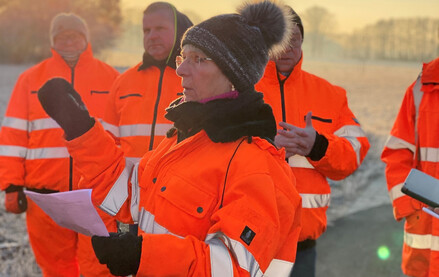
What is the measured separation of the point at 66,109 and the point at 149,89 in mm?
1649

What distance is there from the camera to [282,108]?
2996 millimetres

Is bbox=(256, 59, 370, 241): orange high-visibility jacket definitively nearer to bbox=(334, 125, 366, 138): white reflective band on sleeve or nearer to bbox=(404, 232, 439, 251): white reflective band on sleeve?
bbox=(334, 125, 366, 138): white reflective band on sleeve

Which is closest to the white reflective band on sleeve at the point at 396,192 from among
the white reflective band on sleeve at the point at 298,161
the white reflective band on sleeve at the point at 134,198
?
the white reflective band on sleeve at the point at 298,161

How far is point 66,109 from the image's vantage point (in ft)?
6.27

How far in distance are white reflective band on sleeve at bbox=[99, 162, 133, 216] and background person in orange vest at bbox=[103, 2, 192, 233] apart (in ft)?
4.46

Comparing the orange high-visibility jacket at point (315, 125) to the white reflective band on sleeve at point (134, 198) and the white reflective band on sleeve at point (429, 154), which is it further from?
the white reflective band on sleeve at point (134, 198)

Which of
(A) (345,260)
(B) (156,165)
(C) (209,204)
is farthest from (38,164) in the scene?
(A) (345,260)

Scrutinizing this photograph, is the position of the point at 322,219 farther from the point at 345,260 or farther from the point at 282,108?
the point at 345,260

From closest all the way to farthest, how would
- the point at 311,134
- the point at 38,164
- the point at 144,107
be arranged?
the point at 311,134
the point at 144,107
the point at 38,164

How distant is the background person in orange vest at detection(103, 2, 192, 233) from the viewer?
3467mm

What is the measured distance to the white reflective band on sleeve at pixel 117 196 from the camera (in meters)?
2.04

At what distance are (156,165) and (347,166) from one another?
148 cm

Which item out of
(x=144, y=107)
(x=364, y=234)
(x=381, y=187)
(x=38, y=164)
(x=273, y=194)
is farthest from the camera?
(x=381, y=187)

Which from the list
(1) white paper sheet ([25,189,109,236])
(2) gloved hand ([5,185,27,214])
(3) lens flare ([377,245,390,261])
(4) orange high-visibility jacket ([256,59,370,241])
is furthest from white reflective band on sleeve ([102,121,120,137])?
(3) lens flare ([377,245,390,261])
